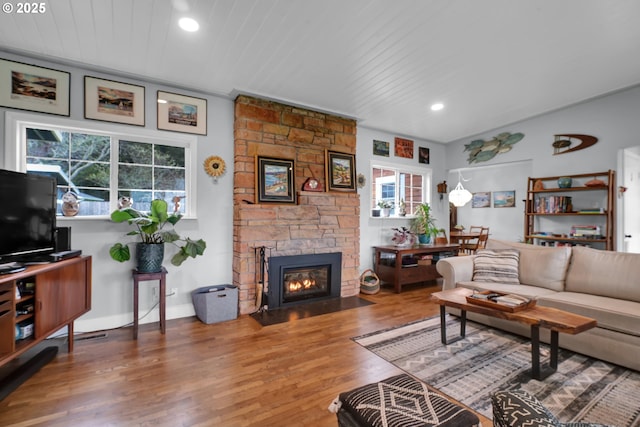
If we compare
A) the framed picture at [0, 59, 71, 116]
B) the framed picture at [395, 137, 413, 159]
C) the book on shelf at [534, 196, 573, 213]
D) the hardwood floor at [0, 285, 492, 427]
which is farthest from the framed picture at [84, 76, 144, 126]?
the book on shelf at [534, 196, 573, 213]

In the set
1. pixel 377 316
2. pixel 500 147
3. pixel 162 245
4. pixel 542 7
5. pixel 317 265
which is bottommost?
pixel 377 316

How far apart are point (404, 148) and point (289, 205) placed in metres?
2.80

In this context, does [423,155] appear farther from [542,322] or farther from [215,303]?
[215,303]

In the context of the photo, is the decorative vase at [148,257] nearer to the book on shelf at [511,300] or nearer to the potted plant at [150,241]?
the potted plant at [150,241]

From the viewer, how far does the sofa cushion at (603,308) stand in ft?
7.61

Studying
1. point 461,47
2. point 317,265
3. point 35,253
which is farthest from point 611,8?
point 35,253

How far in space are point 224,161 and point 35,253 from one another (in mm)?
1980

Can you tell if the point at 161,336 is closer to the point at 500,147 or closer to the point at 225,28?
the point at 225,28

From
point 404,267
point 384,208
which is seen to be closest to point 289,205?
point 384,208

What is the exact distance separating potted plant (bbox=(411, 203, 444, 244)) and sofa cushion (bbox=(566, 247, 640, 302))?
8.05 ft

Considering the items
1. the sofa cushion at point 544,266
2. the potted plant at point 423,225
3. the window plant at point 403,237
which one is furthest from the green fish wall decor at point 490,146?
the sofa cushion at point 544,266

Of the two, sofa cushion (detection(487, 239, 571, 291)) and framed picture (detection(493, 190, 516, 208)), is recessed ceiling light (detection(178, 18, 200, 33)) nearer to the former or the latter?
sofa cushion (detection(487, 239, 571, 291))

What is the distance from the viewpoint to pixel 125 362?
246 cm

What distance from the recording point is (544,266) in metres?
3.27
